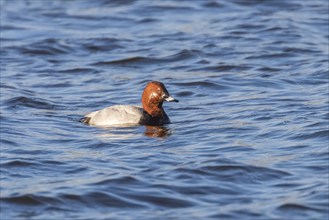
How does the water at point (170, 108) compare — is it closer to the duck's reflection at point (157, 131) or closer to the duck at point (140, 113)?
the duck's reflection at point (157, 131)

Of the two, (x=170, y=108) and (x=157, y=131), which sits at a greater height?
(x=157, y=131)

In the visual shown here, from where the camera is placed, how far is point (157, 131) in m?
14.3

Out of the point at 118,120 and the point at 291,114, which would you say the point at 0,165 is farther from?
the point at 291,114

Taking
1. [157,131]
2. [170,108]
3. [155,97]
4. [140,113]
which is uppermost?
[155,97]

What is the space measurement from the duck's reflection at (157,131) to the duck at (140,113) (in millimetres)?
149

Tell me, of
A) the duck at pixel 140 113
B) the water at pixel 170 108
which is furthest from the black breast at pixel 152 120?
the water at pixel 170 108

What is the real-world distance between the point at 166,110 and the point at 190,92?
1094 millimetres

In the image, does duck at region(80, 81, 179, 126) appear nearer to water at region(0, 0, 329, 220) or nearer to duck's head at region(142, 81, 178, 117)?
duck's head at region(142, 81, 178, 117)

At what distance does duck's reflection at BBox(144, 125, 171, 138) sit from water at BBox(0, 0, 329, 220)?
0.02 metres

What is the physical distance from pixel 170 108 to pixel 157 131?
5.95ft

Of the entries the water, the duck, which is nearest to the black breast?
the duck

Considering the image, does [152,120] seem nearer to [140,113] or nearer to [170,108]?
[140,113]

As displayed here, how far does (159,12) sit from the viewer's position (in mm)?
24031

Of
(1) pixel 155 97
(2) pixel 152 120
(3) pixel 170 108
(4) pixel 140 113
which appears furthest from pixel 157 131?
(3) pixel 170 108
